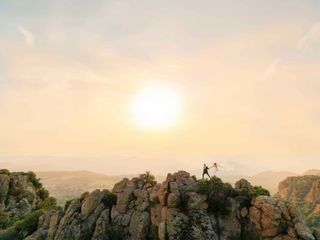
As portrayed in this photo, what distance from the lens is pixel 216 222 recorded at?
3135 inches

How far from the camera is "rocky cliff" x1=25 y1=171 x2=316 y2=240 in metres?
76.2

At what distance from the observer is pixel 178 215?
79562 mm

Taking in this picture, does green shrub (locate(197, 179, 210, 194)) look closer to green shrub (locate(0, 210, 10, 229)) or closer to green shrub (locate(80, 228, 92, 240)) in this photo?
green shrub (locate(80, 228, 92, 240))

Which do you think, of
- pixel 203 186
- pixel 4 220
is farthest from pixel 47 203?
pixel 203 186

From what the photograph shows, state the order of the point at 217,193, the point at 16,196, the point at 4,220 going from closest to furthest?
the point at 217,193 → the point at 4,220 → the point at 16,196

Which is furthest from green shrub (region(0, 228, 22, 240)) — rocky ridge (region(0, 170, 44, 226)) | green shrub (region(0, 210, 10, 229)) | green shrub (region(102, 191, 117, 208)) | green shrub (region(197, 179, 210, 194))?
green shrub (region(197, 179, 210, 194))

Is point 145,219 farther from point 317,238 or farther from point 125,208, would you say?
point 317,238

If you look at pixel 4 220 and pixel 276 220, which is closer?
pixel 276 220

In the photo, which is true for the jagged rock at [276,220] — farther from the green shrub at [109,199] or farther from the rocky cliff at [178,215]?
the green shrub at [109,199]

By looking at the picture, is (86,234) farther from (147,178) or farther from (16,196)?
(16,196)

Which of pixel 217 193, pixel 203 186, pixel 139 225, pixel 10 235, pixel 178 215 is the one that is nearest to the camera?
pixel 178 215

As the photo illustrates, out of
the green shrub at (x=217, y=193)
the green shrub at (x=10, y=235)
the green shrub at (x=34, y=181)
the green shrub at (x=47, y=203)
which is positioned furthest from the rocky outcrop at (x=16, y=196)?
the green shrub at (x=217, y=193)

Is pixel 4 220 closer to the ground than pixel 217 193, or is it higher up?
closer to the ground

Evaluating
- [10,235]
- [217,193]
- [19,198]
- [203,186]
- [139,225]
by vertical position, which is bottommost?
[10,235]
